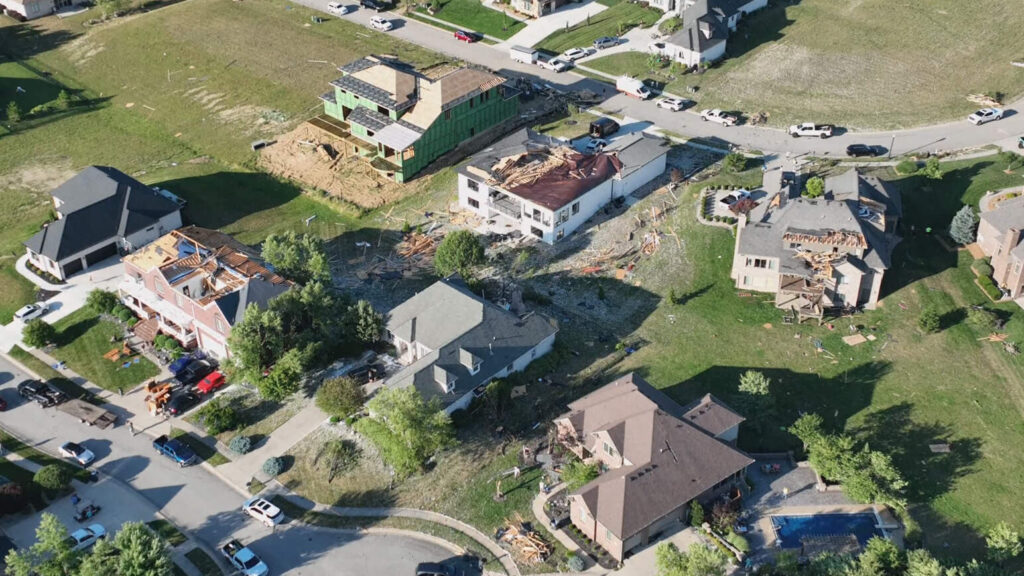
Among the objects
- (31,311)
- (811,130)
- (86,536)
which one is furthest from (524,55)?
(86,536)

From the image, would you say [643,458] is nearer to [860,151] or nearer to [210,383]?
[210,383]

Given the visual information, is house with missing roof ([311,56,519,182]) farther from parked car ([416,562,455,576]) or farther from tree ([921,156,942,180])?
parked car ([416,562,455,576])

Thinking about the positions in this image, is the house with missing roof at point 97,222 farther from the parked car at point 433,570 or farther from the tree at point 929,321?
the tree at point 929,321

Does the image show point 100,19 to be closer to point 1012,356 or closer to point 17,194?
point 17,194

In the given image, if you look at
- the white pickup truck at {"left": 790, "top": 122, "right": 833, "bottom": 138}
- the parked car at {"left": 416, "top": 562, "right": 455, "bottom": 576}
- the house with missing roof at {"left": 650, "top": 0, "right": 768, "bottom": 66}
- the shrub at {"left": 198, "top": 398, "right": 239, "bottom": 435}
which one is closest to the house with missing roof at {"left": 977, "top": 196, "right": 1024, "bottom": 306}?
the white pickup truck at {"left": 790, "top": 122, "right": 833, "bottom": 138}

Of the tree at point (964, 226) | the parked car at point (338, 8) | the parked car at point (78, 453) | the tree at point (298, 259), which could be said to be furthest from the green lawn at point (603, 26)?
the parked car at point (78, 453)
